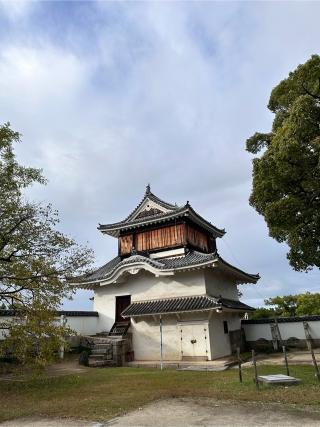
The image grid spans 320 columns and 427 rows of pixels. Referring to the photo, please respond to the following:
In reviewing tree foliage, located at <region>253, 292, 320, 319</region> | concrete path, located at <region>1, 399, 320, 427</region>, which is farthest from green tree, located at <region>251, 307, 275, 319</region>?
concrete path, located at <region>1, 399, 320, 427</region>

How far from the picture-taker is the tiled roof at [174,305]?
19.6 metres

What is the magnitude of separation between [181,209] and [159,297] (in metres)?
6.16

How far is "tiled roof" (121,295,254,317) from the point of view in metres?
19.6

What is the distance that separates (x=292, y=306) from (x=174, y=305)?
75.5ft

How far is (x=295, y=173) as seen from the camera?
13.4m

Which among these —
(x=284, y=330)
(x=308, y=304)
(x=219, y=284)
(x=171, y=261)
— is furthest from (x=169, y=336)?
(x=308, y=304)

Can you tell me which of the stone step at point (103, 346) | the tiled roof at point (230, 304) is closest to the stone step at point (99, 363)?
the stone step at point (103, 346)

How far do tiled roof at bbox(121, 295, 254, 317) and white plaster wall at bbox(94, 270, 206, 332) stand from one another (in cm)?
50

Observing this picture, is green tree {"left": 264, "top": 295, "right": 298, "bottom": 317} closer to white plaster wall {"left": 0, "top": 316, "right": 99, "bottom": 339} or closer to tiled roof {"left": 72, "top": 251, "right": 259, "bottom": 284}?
tiled roof {"left": 72, "top": 251, "right": 259, "bottom": 284}

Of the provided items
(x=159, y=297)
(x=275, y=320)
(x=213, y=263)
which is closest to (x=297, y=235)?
(x=213, y=263)

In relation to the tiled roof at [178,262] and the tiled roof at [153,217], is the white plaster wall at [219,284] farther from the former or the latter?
the tiled roof at [153,217]

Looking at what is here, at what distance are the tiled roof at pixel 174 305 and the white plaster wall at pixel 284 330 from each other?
3.96m

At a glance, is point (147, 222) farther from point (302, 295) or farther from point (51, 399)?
point (302, 295)

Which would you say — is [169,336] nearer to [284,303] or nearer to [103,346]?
[103,346]
